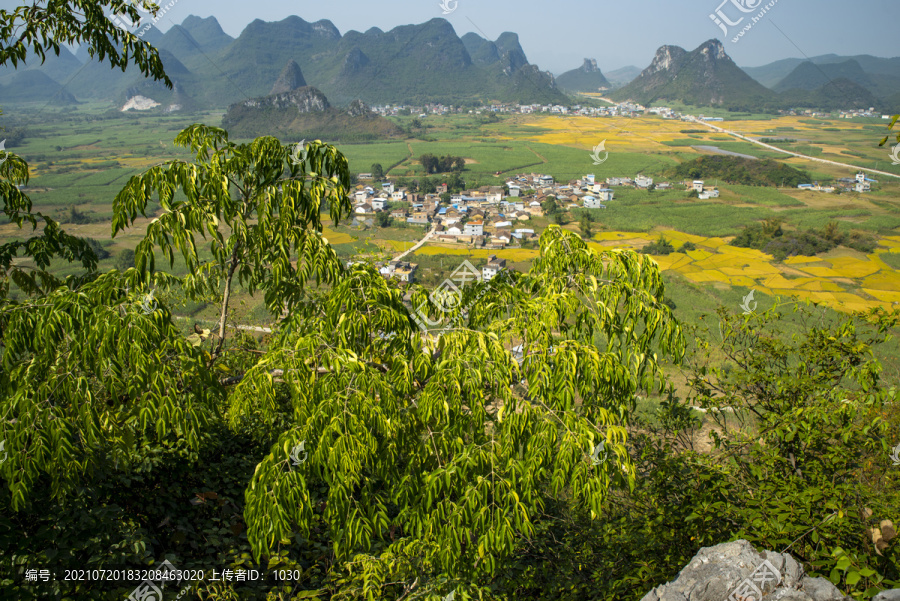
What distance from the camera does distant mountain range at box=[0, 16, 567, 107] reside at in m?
117

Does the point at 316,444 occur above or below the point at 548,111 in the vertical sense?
below

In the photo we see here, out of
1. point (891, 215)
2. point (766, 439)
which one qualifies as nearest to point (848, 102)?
point (891, 215)

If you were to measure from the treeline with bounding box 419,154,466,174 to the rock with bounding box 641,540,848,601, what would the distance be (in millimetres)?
52014

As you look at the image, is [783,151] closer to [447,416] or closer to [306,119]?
[306,119]

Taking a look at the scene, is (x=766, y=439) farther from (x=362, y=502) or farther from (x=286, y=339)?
(x=286, y=339)

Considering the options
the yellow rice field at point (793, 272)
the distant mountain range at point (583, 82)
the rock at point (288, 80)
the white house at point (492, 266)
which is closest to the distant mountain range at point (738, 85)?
the distant mountain range at point (583, 82)

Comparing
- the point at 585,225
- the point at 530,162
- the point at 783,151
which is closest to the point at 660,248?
the point at 585,225

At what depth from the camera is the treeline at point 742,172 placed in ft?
152

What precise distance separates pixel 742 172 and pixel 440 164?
2879 cm

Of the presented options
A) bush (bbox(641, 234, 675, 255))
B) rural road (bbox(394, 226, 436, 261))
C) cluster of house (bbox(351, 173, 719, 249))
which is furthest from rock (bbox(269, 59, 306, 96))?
bush (bbox(641, 234, 675, 255))

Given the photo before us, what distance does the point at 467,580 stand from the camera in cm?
260

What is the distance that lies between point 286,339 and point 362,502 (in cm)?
89

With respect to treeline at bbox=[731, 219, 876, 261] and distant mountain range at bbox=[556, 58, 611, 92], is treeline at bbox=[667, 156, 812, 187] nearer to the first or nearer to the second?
treeline at bbox=[731, 219, 876, 261]

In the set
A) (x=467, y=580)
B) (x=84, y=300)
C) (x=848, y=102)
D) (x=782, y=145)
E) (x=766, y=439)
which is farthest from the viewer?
(x=848, y=102)
